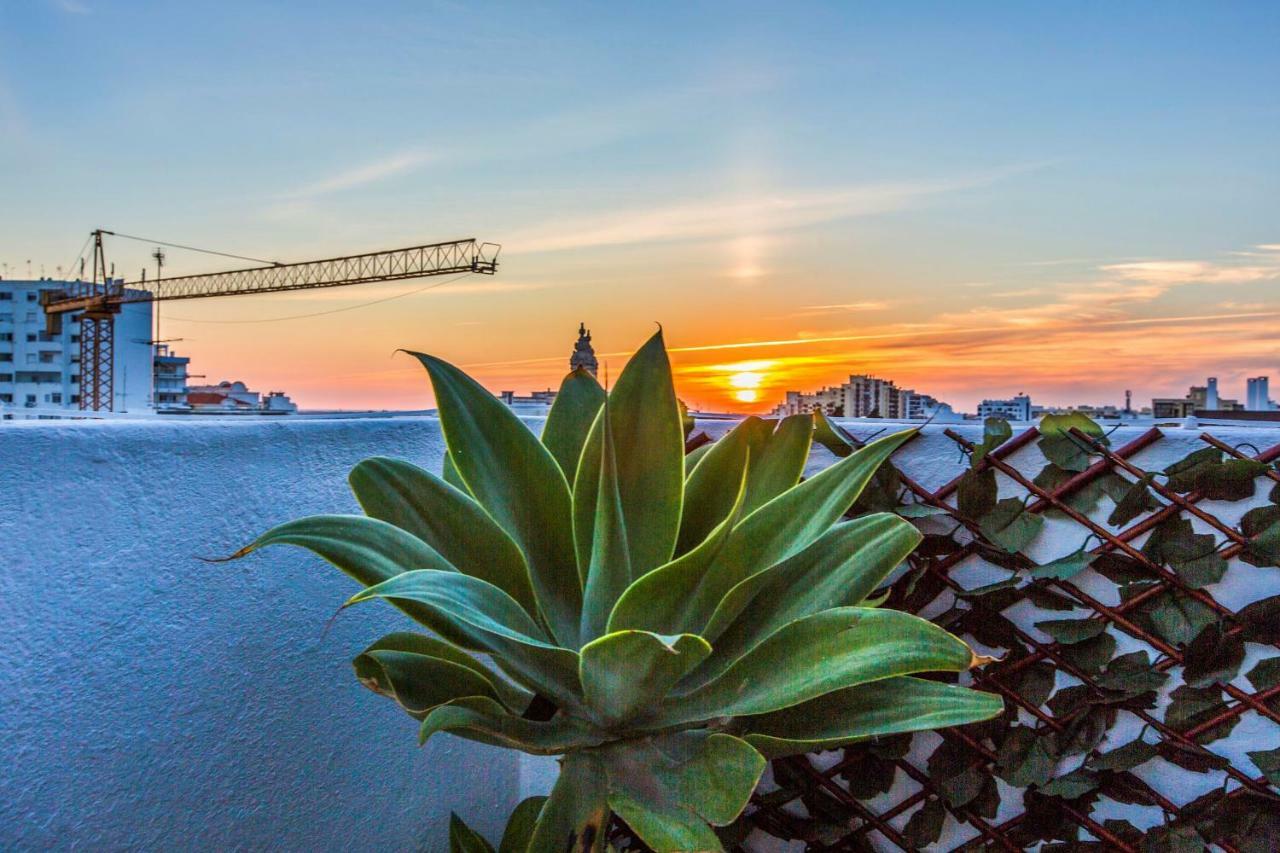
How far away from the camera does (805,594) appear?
97 cm

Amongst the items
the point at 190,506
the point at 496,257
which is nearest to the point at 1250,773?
the point at 190,506

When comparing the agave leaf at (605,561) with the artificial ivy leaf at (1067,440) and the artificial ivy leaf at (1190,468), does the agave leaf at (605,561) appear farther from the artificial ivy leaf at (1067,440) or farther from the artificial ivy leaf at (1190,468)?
the artificial ivy leaf at (1190,468)

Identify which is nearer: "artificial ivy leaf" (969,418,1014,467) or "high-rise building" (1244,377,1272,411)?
"artificial ivy leaf" (969,418,1014,467)

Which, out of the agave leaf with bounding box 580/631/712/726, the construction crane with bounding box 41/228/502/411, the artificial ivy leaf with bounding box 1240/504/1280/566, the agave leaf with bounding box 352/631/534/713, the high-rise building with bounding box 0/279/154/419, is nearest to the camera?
the agave leaf with bounding box 580/631/712/726

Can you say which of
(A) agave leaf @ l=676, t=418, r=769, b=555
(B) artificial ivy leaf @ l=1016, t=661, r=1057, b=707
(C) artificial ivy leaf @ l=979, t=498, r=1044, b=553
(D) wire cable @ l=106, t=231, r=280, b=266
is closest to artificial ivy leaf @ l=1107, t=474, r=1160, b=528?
(C) artificial ivy leaf @ l=979, t=498, r=1044, b=553

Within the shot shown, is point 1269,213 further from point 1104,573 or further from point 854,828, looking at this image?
point 854,828

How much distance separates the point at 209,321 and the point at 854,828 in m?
54.6

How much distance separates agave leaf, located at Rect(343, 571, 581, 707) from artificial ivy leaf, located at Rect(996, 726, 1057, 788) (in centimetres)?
83

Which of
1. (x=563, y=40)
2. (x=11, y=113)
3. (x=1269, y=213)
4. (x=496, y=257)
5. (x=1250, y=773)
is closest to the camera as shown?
(x=1250, y=773)

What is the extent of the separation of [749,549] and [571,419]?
0.34 meters

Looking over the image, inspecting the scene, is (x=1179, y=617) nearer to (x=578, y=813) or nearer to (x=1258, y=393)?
(x=578, y=813)

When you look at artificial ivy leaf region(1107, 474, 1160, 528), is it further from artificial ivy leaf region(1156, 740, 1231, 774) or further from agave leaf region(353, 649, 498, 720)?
agave leaf region(353, 649, 498, 720)

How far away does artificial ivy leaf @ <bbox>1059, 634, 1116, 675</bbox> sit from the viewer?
1319mm

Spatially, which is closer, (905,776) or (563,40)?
(905,776)
